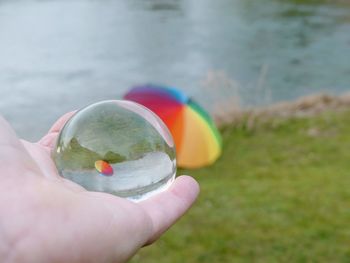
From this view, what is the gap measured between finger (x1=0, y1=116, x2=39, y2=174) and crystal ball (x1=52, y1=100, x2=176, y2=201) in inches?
4.3

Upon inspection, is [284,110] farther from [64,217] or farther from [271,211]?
[64,217]

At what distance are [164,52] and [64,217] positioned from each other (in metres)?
10.1

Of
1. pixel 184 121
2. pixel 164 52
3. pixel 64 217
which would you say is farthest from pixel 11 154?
pixel 164 52

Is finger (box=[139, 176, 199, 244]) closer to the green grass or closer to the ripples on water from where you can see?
the green grass

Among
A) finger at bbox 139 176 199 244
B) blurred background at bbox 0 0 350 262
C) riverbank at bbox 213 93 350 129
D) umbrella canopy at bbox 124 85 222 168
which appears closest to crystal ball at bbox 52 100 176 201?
finger at bbox 139 176 199 244

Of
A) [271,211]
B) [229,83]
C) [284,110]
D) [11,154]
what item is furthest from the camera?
[284,110]

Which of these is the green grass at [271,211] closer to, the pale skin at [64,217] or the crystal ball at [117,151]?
the crystal ball at [117,151]

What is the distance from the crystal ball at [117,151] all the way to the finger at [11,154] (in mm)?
108

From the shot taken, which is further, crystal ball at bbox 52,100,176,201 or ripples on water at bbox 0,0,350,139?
ripples on water at bbox 0,0,350,139

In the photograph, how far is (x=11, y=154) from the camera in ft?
3.69

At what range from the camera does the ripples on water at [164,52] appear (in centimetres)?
855

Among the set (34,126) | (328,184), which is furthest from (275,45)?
(328,184)

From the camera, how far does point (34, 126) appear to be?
756 centimetres

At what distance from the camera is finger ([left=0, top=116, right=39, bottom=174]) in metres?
1.09
